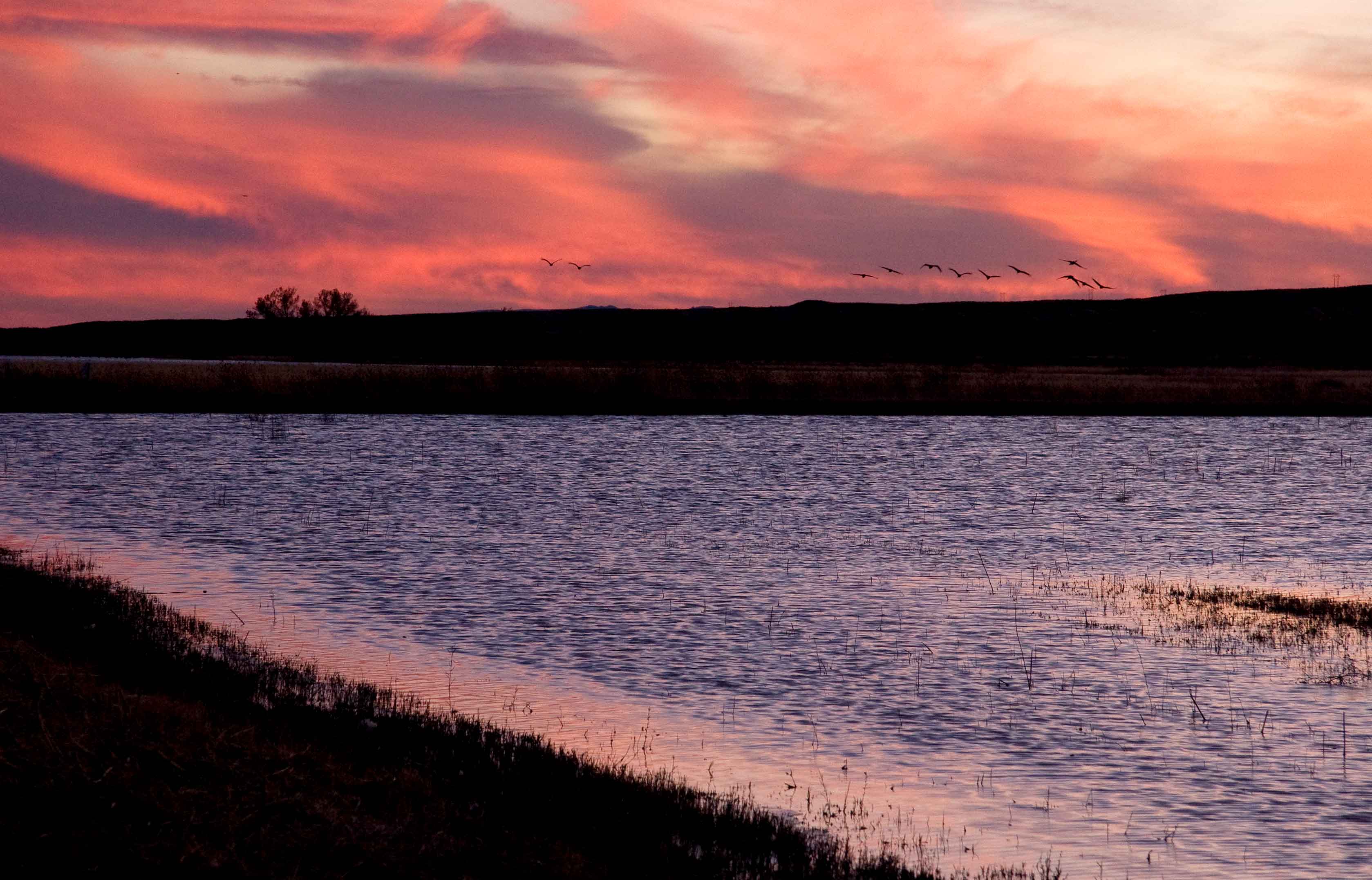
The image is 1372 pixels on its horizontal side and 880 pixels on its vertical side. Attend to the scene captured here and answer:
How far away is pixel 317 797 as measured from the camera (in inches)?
387

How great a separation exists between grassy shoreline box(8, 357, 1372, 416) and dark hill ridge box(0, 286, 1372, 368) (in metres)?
47.9

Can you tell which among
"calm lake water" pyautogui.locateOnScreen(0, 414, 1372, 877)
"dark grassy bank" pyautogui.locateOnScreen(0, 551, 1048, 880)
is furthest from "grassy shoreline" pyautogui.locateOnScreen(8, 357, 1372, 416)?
"dark grassy bank" pyautogui.locateOnScreen(0, 551, 1048, 880)

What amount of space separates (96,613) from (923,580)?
44.2 feet

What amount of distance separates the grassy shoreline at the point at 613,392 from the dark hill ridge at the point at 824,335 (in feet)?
157

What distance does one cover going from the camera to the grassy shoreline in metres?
82.0

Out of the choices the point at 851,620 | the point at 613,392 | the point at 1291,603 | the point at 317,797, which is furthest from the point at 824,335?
the point at 317,797

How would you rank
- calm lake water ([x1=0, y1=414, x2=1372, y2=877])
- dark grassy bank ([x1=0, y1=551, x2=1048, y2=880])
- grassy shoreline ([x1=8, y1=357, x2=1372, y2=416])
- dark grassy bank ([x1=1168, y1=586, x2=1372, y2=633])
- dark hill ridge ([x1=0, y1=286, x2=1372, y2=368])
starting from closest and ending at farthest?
1. dark grassy bank ([x1=0, y1=551, x2=1048, y2=880])
2. calm lake water ([x1=0, y1=414, x2=1372, y2=877])
3. dark grassy bank ([x1=1168, y1=586, x2=1372, y2=633])
4. grassy shoreline ([x1=8, y1=357, x2=1372, y2=416])
5. dark hill ridge ([x1=0, y1=286, x2=1372, y2=368])

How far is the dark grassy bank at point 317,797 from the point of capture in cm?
877

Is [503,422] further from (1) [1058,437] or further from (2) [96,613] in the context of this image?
(2) [96,613]

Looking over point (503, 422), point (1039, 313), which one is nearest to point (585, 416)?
point (503, 422)

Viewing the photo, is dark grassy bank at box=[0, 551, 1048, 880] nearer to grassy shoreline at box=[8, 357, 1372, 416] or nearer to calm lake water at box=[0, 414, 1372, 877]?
calm lake water at box=[0, 414, 1372, 877]

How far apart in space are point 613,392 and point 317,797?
78.2m

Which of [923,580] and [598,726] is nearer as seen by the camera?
[598,726]

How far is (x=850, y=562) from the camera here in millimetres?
27359
